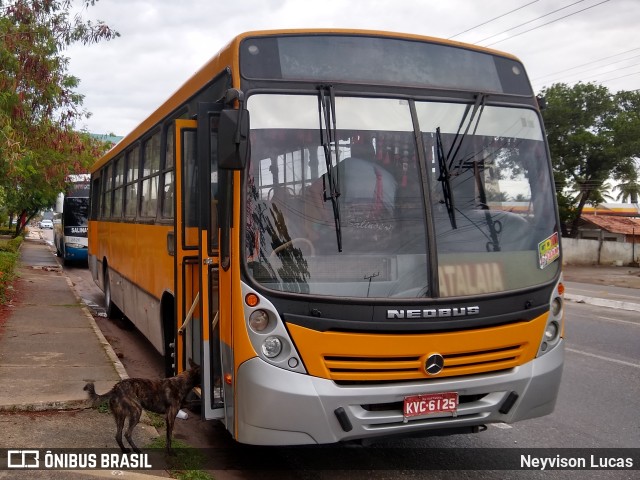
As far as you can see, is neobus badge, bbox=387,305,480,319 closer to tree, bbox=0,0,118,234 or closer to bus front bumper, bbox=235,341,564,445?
bus front bumper, bbox=235,341,564,445

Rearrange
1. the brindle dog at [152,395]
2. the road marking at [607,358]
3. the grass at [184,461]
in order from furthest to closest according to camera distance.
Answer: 1. the road marking at [607,358]
2. the brindle dog at [152,395]
3. the grass at [184,461]

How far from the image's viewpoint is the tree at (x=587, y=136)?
39.3 metres

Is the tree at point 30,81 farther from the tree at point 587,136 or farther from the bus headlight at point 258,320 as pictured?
the tree at point 587,136

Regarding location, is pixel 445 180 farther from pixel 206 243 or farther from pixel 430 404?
pixel 206 243

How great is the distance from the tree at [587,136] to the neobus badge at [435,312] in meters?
38.0

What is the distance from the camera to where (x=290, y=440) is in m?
4.03

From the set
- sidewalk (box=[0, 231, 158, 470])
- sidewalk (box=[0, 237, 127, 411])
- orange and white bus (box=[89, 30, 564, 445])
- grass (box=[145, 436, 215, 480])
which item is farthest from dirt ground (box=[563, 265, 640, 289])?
grass (box=[145, 436, 215, 480])

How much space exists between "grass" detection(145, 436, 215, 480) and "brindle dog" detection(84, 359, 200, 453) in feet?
0.40

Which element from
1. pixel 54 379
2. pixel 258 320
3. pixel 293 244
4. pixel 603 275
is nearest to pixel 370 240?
pixel 293 244

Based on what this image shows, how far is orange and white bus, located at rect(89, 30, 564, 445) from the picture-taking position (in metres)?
4.02

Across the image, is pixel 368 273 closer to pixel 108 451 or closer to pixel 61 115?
pixel 108 451

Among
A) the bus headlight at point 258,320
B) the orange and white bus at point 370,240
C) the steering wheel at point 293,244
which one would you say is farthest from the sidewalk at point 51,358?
the steering wheel at point 293,244

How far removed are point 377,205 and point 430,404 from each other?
131 cm

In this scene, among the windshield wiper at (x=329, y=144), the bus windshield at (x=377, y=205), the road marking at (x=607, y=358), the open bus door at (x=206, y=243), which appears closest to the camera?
the bus windshield at (x=377, y=205)
